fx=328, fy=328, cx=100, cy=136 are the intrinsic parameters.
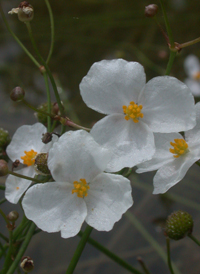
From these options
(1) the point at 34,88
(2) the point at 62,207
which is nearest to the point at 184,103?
(2) the point at 62,207

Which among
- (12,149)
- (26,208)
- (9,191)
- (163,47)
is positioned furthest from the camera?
(163,47)

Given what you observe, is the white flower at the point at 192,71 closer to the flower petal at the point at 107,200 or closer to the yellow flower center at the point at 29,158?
the yellow flower center at the point at 29,158

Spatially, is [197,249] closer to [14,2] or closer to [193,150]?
[193,150]

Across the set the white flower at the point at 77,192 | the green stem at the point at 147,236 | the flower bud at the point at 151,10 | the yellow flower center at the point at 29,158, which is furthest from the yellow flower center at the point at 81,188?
the green stem at the point at 147,236

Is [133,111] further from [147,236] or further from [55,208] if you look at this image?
[147,236]

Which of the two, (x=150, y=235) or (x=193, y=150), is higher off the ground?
(x=193, y=150)

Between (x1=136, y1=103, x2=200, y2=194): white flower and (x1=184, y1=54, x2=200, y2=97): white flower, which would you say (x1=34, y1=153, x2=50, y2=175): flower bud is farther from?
(x1=184, y1=54, x2=200, y2=97): white flower

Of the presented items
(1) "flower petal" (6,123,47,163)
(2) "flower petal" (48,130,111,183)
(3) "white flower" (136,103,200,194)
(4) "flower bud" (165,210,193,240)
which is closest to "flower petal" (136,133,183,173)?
(3) "white flower" (136,103,200,194)
